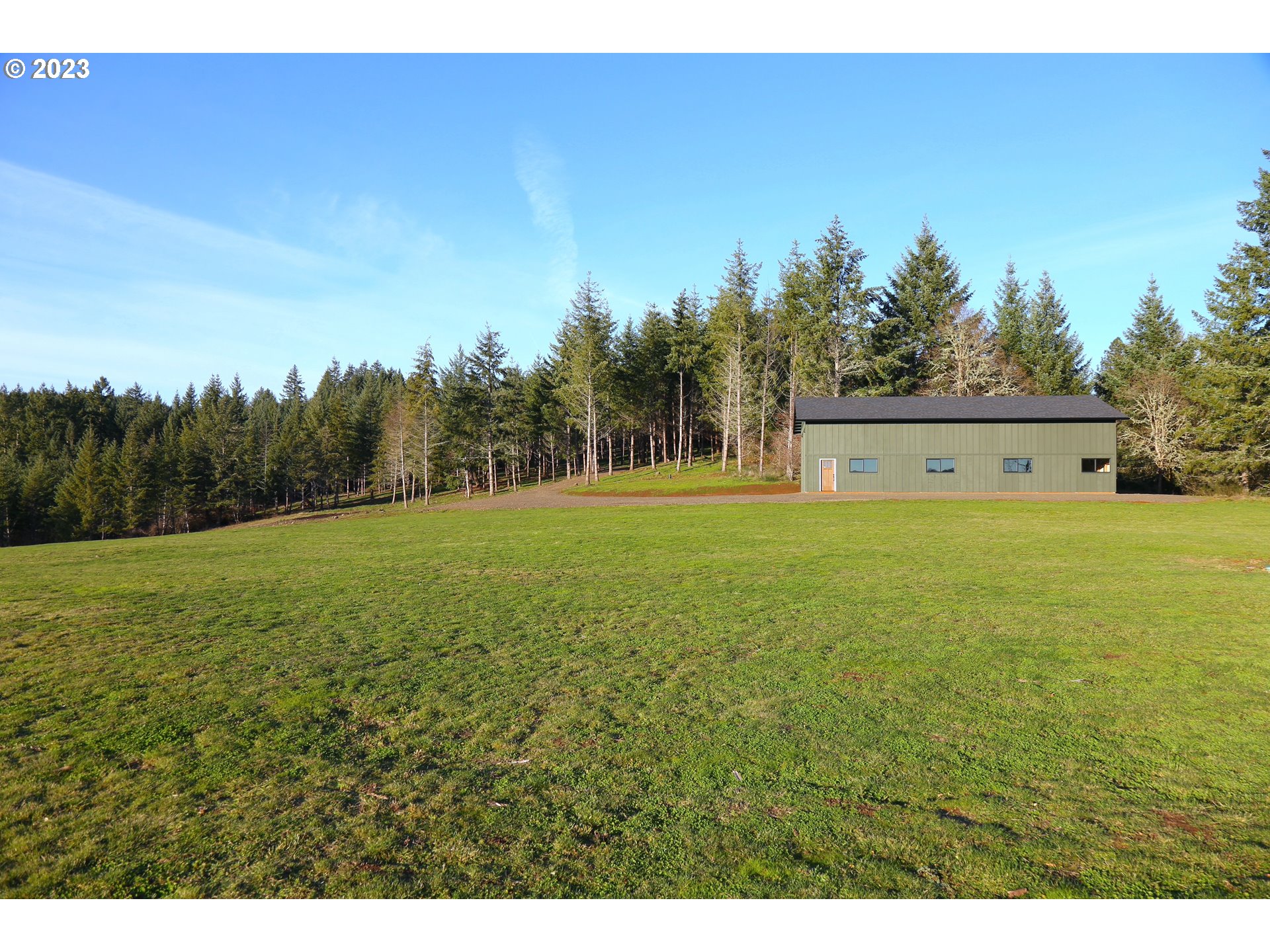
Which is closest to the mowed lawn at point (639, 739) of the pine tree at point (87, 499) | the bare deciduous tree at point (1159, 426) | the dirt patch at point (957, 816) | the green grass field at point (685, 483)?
the dirt patch at point (957, 816)

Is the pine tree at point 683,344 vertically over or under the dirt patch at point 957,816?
over

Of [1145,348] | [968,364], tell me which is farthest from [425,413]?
[1145,348]

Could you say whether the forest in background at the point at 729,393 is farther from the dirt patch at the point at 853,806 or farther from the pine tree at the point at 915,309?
the dirt patch at the point at 853,806

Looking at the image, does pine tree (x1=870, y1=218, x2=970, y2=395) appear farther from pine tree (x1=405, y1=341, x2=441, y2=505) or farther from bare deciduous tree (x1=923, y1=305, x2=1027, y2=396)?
pine tree (x1=405, y1=341, x2=441, y2=505)

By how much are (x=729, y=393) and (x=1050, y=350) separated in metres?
28.9

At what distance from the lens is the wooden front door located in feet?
119

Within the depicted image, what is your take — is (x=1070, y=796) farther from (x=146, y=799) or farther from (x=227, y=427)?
(x=227, y=427)

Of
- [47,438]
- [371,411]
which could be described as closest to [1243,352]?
[371,411]

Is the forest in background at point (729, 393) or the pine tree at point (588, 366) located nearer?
the forest in background at point (729, 393)

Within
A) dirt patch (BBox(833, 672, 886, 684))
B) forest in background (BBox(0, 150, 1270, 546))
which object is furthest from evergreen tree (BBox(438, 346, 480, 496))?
dirt patch (BBox(833, 672, 886, 684))

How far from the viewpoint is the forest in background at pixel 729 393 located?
36656 mm

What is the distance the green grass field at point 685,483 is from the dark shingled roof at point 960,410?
532 centimetres

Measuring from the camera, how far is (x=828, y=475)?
36.3 m

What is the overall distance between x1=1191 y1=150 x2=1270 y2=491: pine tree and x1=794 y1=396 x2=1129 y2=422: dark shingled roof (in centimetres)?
488
